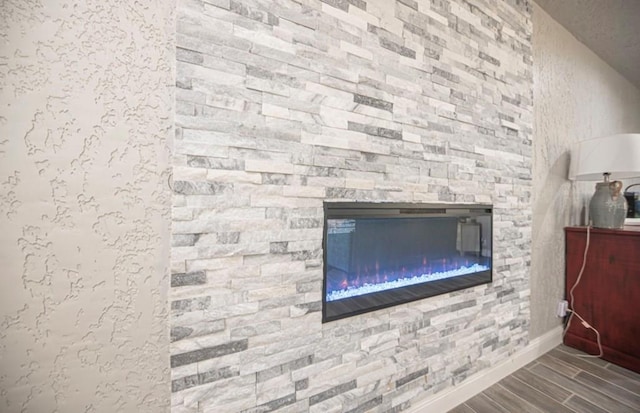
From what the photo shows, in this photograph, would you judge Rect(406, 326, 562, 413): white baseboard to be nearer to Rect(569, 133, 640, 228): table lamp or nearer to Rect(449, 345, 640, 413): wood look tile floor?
Rect(449, 345, 640, 413): wood look tile floor

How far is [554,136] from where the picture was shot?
225 cm

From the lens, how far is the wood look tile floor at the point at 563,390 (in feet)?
5.08

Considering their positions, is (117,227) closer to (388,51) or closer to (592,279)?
(388,51)

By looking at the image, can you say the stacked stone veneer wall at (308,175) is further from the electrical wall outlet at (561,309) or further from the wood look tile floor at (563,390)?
the electrical wall outlet at (561,309)

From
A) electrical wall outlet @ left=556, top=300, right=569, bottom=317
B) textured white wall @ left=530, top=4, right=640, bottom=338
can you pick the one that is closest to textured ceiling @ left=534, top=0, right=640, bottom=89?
textured white wall @ left=530, top=4, right=640, bottom=338

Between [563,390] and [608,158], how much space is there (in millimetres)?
1648

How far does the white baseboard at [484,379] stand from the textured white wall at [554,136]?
10 cm

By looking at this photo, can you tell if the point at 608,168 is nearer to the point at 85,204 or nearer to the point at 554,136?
the point at 554,136

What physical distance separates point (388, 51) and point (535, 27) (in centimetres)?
159

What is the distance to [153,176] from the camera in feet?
2.76

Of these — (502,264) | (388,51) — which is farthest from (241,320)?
(502,264)

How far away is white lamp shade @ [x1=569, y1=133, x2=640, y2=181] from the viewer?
192 centimetres

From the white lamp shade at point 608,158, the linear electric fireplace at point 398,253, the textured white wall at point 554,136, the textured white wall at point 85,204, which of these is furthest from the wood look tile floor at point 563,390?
the textured white wall at point 85,204

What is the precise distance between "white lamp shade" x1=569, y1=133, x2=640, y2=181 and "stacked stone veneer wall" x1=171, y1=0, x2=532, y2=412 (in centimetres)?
110
